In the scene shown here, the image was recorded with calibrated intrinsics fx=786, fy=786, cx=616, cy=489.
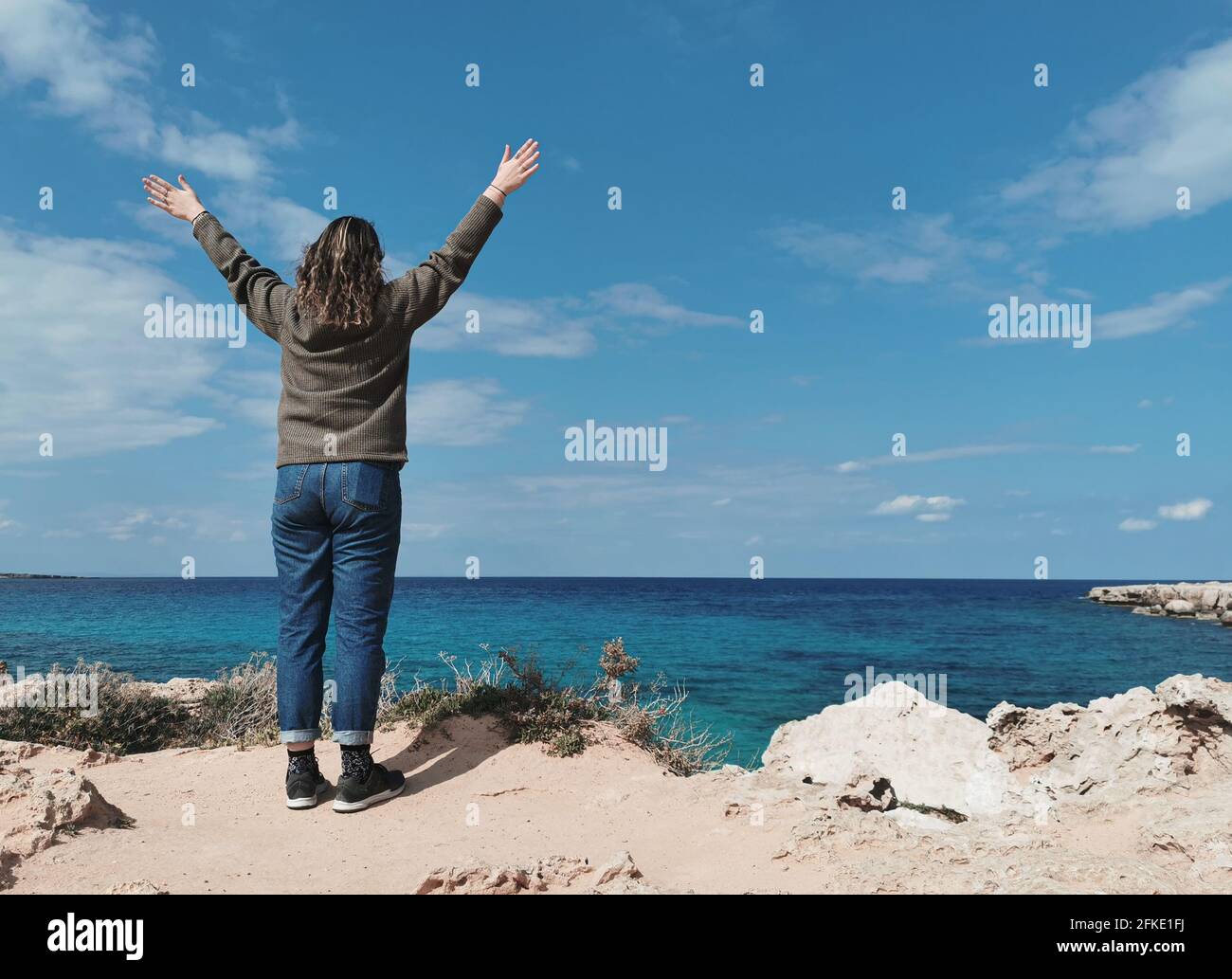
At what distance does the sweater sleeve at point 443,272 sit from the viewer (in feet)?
15.2

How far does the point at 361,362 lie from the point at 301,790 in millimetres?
2543

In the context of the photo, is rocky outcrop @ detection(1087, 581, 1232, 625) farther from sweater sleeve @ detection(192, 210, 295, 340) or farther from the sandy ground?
sweater sleeve @ detection(192, 210, 295, 340)

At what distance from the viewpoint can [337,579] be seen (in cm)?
460

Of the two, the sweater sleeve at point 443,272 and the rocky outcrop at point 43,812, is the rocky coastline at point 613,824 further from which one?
the sweater sleeve at point 443,272

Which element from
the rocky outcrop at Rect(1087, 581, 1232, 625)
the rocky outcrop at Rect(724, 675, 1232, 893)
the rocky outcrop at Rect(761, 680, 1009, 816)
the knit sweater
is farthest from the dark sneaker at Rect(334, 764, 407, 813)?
the rocky outcrop at Rect(1087, 581, 1232, 625)

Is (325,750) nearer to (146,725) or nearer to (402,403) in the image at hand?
(402,403)

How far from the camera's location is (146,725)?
28.1 feet

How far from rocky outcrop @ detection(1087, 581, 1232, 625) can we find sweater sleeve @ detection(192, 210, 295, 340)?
210 feet

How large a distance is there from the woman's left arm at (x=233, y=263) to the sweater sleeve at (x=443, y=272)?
73 centimetres

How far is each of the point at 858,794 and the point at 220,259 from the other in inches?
209

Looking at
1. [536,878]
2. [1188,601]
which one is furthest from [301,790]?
[1188,601]
